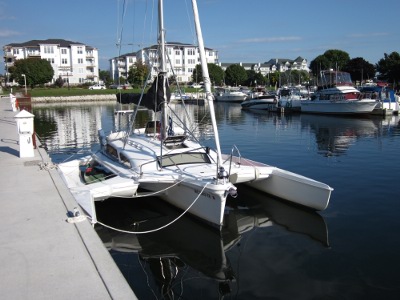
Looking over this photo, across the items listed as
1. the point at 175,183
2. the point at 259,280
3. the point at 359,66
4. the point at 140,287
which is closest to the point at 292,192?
the point at 175,183

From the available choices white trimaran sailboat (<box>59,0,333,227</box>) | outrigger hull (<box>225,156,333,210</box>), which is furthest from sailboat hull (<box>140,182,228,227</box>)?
outrigger hull (<box>225,156,333,210</box>)

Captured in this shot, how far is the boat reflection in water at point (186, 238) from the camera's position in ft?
24.9

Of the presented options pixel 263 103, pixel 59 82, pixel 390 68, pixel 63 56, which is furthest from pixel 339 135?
pixel 63 56

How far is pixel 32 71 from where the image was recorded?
9288 centimetres

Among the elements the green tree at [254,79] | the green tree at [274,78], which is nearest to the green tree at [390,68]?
the green tree at [274,78]

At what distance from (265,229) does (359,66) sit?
104961mm

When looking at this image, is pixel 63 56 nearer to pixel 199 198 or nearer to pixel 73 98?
pixel 73 98

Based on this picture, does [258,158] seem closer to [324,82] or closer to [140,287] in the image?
[140,287]

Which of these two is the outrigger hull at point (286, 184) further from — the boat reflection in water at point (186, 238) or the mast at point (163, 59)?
the mast at point (163, 59)

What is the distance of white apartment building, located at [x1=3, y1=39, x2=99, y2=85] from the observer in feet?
380

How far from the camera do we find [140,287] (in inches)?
293

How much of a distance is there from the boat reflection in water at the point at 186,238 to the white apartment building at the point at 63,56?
10816 centimetres

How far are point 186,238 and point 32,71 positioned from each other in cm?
9396

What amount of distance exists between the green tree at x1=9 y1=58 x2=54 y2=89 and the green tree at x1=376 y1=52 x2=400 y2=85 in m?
79.7
